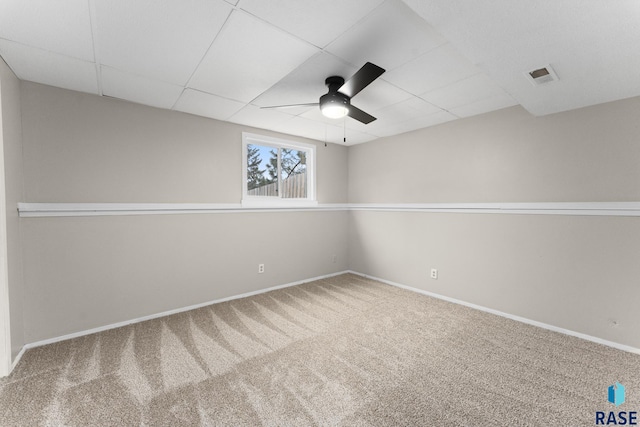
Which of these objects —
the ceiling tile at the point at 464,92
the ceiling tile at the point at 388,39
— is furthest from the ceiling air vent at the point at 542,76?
→ the ceiling tile at the point at 388,39

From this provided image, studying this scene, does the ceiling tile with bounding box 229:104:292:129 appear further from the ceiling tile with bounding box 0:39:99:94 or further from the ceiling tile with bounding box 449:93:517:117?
the ceiling tile with bounding box 449:93:517:117

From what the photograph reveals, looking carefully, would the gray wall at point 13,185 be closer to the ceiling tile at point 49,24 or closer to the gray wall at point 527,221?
the ceiling tile at point 49,24

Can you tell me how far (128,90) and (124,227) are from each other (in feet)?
4.46

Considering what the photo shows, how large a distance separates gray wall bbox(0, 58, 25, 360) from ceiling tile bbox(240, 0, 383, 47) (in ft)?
6.63

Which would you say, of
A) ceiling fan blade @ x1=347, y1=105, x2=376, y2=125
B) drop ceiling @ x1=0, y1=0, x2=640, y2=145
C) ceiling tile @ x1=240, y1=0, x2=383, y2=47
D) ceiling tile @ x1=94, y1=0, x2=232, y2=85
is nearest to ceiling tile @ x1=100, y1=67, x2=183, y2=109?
drop ceiling @ x1=0, y1=0, x2=640, y2=145

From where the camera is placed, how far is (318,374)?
1953 millimetres

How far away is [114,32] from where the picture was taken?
163cm

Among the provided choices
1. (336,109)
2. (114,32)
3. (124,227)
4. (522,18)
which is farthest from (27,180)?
(522,18)

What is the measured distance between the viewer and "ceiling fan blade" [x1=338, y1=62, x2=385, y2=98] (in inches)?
69.2

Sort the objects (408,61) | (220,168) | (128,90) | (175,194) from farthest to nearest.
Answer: (220,168) → (175,194) → (128,90) → (408,61)

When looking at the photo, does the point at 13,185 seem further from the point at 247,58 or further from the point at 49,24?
the point at 247,58

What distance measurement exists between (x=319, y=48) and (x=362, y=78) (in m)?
0.36

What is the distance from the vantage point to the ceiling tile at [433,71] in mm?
1933

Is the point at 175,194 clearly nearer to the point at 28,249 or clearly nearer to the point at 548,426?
the point at 28,249
